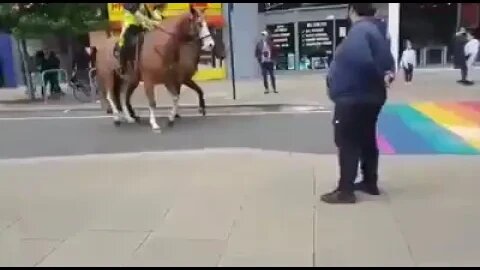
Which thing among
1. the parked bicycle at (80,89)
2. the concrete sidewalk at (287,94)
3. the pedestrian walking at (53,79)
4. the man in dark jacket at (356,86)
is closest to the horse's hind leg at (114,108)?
the concrete sidewalk at (287,94)

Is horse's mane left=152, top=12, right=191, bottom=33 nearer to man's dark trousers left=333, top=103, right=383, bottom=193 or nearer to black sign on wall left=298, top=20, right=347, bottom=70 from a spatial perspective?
man's dark trousers left=333, top=103, right=383, bottom=193

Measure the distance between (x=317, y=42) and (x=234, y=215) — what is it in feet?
62.3

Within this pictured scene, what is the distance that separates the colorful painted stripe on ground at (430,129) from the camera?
27.5ft

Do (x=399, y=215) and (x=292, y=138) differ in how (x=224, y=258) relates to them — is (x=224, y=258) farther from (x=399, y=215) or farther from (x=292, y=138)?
(x=292, y=138)

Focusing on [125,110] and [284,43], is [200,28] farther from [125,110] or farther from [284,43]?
[284,43]

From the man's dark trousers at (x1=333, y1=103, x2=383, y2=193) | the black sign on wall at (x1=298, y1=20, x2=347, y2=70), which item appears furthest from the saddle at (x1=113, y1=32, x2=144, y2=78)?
the black sign on wall at (x1=298, y1=20, x2=347, y2=70)

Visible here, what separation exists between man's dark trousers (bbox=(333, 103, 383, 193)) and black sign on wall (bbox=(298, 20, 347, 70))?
17.9 m

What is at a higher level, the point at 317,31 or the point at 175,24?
the point at 175,24

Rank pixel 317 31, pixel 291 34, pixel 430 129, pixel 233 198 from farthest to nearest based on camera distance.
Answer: pixel 291 34
pixel 317 31
pixel 430 129
pixel 233 198

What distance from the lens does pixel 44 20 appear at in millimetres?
16312

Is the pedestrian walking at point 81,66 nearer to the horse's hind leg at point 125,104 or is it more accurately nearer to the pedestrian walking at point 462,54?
the horse's hind leg at point 125,104

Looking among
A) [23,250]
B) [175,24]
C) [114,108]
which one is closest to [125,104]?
[114,108]

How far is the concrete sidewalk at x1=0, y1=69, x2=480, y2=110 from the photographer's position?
14898 mm

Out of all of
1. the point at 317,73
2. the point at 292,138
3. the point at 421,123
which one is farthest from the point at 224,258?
the point at 317,73
